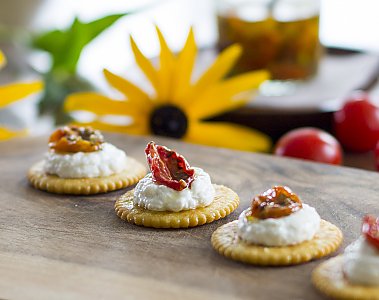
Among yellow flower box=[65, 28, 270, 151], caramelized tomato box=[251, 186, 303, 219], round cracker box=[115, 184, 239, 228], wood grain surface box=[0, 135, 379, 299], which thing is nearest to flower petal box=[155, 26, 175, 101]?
yellow flower box=[65, 28, 270, 151]

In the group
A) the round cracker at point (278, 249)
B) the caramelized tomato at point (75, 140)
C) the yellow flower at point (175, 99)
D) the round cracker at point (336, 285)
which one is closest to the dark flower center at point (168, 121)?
the yellow flower at point (175, 99)

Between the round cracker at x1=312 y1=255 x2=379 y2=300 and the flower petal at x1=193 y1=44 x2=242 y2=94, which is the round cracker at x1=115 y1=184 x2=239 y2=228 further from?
the flower petal at x1=193 y1=44 x2=242 y2=94

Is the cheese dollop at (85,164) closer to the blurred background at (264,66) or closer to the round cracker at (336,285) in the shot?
the blurred background at (264,66)

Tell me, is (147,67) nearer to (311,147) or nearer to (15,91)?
(15,91)

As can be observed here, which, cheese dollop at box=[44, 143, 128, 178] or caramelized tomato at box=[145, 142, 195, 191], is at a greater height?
caramelized tomato at box=[145, 142, 195, 191]

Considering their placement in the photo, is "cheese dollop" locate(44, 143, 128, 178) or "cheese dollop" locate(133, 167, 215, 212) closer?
"cheese dollop" locate(133, 167, 215, 212)

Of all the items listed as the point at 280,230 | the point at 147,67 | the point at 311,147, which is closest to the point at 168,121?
the point at 147,67
